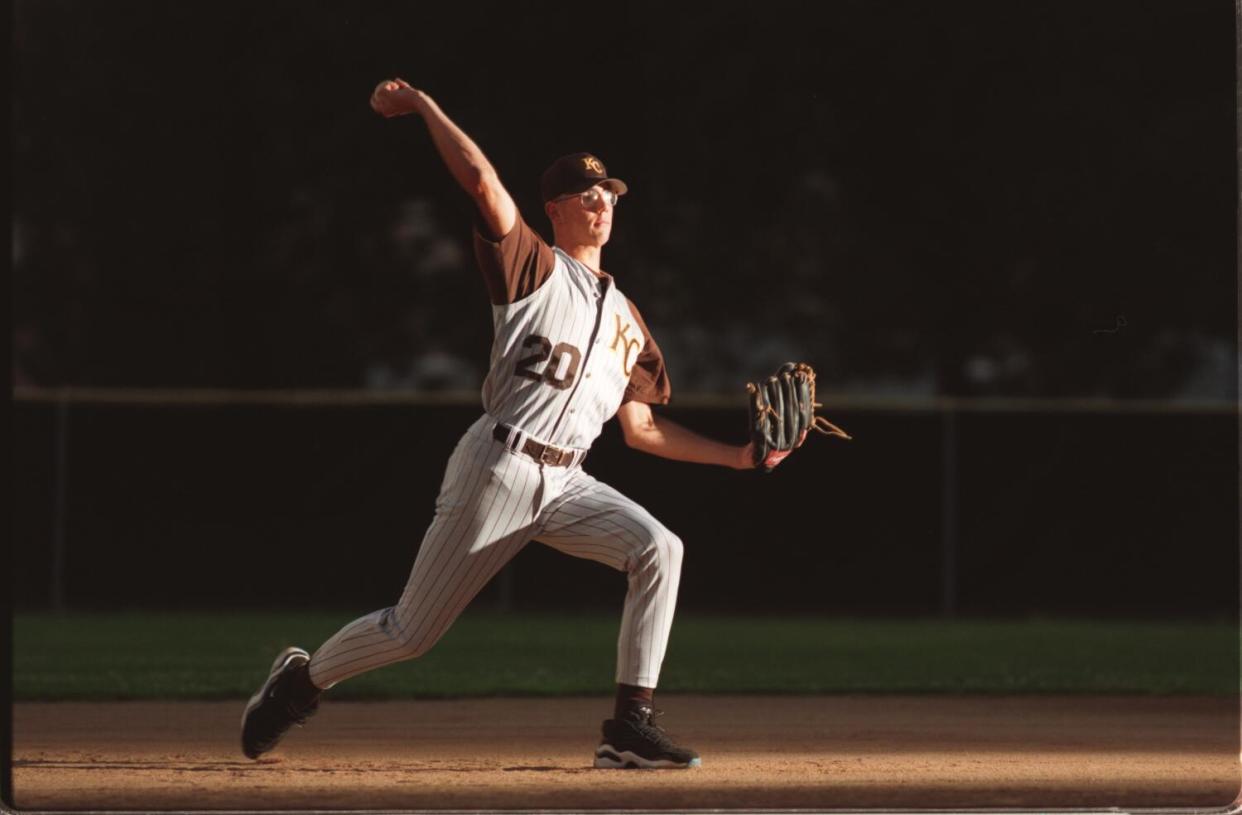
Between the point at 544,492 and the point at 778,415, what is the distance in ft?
2.42

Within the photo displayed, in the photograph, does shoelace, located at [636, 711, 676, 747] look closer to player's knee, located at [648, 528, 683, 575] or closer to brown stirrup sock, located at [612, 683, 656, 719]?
brown stirrup sock, located at [612, 683, 656, 719]

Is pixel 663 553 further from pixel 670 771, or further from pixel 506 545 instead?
pixel 670 771

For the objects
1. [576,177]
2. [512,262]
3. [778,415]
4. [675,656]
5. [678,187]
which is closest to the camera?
[512,262]

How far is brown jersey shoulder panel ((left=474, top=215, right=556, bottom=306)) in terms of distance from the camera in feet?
14.5

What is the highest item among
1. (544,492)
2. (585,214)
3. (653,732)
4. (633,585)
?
(585,214)

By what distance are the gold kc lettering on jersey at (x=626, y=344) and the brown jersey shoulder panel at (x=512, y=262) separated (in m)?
0.28

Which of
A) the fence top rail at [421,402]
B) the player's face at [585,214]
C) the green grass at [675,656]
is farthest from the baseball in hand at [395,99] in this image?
the fence top rail at [421,402]

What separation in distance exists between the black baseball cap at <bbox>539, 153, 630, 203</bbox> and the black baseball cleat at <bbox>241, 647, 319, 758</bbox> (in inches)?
56.0

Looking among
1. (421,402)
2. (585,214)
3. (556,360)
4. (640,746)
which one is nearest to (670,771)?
(640,746)

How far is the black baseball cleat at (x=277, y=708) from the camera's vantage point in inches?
189

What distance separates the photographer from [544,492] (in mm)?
4602

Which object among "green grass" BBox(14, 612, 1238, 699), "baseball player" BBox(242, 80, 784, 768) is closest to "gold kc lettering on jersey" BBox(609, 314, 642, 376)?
"baseball player" BBox(242, 80, 784, 768)

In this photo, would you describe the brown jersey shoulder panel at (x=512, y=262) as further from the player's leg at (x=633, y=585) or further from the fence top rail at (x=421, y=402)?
the fence top rail at (x=421, y=402)

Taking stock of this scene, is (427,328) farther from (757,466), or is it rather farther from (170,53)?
(757,466)
